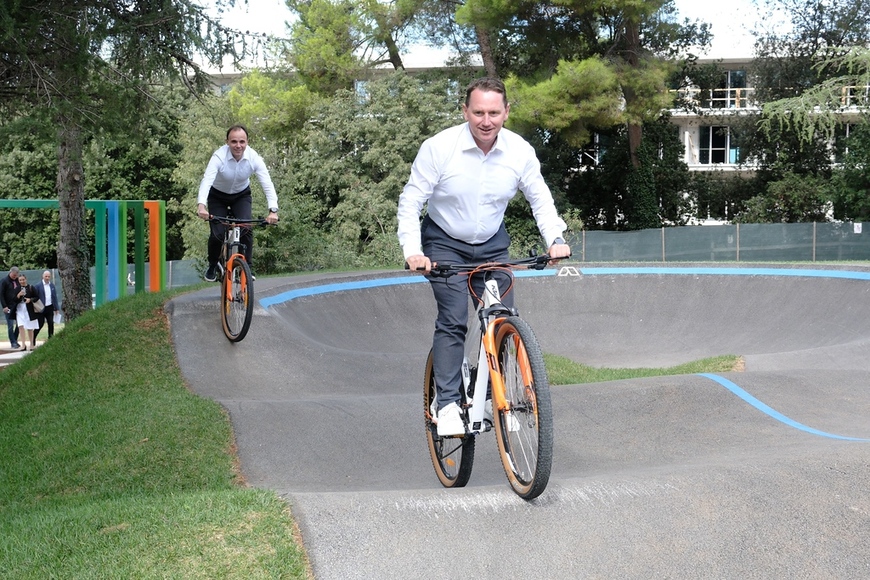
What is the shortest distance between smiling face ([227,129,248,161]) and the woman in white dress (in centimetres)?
1154

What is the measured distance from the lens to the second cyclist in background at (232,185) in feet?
29.2

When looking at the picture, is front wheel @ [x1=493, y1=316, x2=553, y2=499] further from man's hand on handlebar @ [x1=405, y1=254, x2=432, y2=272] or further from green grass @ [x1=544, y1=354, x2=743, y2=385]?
green grass @ [x1=544, y1=354, x2=743, y2=385]

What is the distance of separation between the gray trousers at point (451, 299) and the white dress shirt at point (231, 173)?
14.7 ft

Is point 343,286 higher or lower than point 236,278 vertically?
lower

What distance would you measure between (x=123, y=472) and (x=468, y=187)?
3316mm

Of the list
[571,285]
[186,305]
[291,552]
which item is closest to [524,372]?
[291,552]

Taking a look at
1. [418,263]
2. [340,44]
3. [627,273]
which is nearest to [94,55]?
[418,263]

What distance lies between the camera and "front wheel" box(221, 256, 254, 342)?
900cm

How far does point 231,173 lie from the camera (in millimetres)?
9125

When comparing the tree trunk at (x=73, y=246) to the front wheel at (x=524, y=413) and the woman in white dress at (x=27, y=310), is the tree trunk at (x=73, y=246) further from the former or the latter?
the front wheel at (x=524, y=413)

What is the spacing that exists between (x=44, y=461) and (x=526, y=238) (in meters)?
28.9

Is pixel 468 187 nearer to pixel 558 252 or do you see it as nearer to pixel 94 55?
pixel 558 252

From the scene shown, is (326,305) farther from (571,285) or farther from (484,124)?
(484,124)

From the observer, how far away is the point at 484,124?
4.43 m
